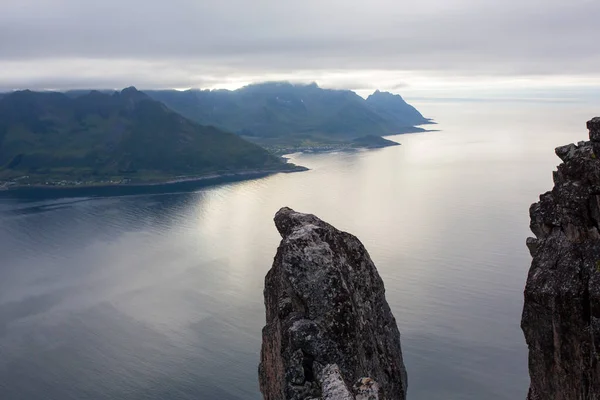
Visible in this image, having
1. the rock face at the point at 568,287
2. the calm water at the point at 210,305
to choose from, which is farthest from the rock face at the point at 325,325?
the calm water at the point at 210,305

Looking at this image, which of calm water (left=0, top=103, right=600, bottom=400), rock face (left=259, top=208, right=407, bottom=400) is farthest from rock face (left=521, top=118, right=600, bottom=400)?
calm water (left=0, top=103, right=600, bottom=400)

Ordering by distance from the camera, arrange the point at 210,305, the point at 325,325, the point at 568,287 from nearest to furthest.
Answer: the point at 325,325 → the point at 568,287 → the point at 210,305

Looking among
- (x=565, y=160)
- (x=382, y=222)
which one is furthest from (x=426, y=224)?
(x=565, y=160)

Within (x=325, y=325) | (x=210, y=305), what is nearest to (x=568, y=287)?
(x=325, y=325)

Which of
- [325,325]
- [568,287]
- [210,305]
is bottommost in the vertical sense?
[210,305]

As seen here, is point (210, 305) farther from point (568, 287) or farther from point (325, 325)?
point (568, 287)

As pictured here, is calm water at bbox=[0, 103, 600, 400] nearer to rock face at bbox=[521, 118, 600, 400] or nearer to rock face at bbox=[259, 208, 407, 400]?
rock face at bbox=[521, 118, 600, 400]
